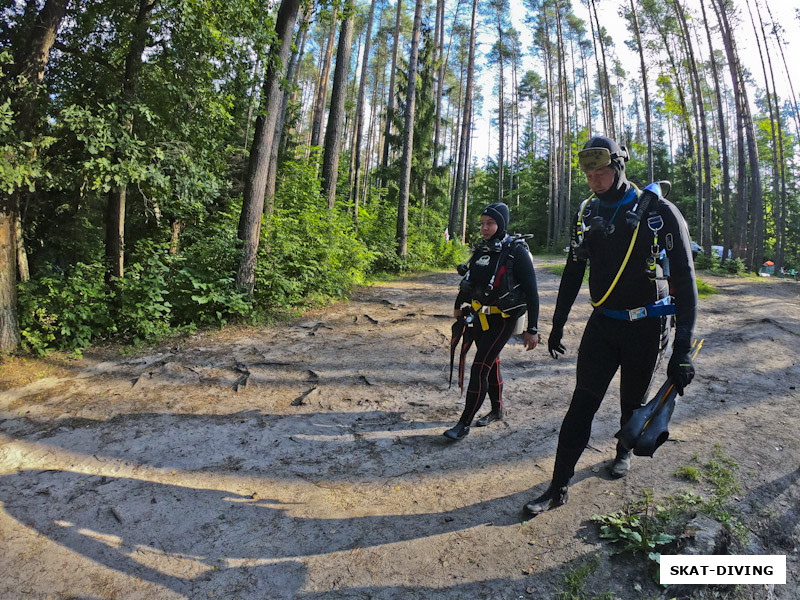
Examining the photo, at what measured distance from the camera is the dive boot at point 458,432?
3980 millimetres

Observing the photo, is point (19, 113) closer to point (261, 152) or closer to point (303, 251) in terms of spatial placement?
point (261, 152)

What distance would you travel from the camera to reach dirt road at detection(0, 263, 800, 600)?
243cm

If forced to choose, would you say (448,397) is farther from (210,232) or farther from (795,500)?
(210,232)

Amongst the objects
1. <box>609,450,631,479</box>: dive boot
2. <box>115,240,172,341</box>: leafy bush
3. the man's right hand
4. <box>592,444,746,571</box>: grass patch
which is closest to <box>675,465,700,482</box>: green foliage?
<box>592,444,746,571</box>: grass patch

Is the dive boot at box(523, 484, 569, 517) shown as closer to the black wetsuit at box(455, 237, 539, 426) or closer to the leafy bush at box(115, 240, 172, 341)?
the black wetsuit at box(455, 237, 539, 426)

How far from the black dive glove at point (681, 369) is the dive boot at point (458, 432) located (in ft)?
6.63

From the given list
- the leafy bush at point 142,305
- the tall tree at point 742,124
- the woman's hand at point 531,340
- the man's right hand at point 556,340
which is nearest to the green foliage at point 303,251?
the leafy bush at point 142,305

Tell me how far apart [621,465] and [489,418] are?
137cm

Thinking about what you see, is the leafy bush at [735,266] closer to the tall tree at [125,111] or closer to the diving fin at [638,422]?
the diving fin at [638,422]

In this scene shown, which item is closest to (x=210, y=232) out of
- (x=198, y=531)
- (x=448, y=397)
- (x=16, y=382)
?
(x=16, y=382)

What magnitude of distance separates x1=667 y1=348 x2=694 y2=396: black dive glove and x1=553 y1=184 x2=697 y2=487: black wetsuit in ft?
0.24

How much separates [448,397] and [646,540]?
287 centimetres

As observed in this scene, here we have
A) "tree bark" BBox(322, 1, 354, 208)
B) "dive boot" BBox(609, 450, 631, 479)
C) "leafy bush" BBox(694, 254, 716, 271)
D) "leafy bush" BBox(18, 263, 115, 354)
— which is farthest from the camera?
"leafy bush" BBox(694, 254, 716, 271)

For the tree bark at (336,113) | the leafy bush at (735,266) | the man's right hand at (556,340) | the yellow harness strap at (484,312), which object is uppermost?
the tree bark at (336,113)
